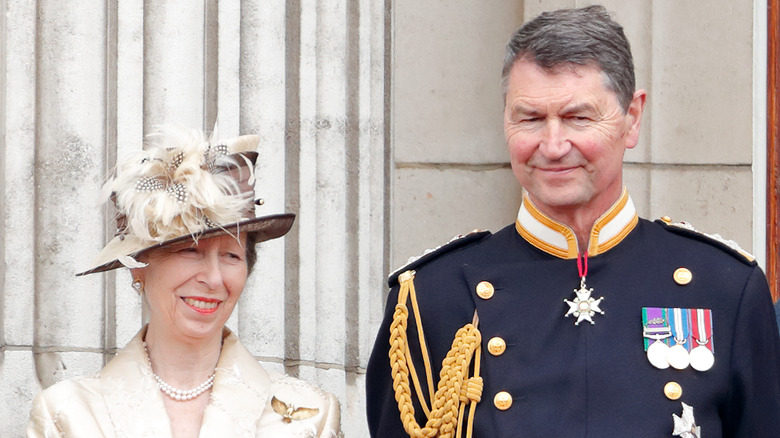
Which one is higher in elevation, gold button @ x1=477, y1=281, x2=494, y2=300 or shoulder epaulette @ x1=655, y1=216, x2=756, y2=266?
shoulder epaulette @ x1=655, y1=216, x2=756, y2=266

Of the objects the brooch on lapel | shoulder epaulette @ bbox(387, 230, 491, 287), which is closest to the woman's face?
the brooch on lapel

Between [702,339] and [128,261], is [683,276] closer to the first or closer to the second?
[702,339]

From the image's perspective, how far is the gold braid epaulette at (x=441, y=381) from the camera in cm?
281

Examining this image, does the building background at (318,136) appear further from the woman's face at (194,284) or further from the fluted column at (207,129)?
the woman's face at (194,284)

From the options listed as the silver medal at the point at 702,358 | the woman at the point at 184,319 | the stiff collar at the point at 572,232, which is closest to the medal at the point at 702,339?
the silver medal at the point at 702,358

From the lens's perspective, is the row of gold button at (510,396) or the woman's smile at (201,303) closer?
the row of gold button at (510,396)

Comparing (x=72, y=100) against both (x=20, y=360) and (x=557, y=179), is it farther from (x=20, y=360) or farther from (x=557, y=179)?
(x=557, y=179)

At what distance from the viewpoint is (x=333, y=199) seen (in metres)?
4.23

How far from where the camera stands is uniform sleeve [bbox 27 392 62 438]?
110 inches

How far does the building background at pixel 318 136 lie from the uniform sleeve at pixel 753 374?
1.47m

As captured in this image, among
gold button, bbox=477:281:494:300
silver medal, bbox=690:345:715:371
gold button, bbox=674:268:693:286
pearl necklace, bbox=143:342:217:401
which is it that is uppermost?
gold button, bbox=674:268:693:286

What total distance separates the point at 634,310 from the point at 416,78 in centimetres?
210

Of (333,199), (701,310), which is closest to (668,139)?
(333,199)

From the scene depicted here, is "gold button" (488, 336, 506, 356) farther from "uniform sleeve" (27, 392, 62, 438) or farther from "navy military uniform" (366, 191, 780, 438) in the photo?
"uniform sleeve" (27, 392, 62, 438)
